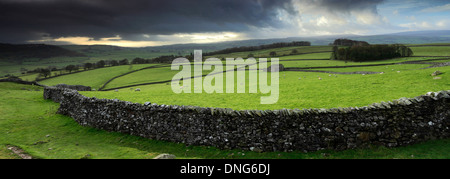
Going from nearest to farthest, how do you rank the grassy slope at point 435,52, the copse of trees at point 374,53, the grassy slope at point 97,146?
the grassy slope at point 97,146, the grassy slope at point 435,52, the copse of trees at point 374,53

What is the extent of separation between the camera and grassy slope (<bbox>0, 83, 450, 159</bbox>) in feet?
26.1

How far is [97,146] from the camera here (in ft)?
32.6

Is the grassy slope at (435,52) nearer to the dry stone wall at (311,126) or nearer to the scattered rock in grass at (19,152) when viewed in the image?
the dry stone wall at (311,126)

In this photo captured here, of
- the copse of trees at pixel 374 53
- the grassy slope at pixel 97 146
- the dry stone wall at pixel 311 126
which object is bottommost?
the grassy slope at pixel 97 146

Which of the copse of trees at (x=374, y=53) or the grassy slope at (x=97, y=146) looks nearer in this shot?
the grassy slope at (x=97, y=146)

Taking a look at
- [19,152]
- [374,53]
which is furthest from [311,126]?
[374,53]

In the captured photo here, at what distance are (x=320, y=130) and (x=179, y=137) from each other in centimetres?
596

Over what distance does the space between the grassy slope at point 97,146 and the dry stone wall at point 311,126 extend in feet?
1.09

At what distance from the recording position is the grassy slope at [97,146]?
7.96 meters

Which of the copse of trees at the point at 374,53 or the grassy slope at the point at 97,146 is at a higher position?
the copse of trees at the point at 374,53

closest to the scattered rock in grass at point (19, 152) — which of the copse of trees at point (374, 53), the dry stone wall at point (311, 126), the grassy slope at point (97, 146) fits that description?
the grassy slope at point (97, 146)
